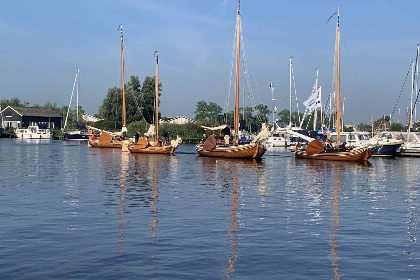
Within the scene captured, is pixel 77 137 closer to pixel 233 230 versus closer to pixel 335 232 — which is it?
pixel 233 230

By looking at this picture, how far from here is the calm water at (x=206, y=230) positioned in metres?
14.3

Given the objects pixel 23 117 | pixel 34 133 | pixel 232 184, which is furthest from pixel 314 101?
pixel 23 117

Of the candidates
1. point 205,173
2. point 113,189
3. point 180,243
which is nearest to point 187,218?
point 180,243

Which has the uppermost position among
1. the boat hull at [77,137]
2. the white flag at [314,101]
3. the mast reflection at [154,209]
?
the white flag at [314,101]

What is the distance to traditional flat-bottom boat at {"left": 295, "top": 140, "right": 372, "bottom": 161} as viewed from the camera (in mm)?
59375

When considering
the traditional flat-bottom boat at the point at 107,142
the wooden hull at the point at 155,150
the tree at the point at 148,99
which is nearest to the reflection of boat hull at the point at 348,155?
the wooden hull at the point at 155,150

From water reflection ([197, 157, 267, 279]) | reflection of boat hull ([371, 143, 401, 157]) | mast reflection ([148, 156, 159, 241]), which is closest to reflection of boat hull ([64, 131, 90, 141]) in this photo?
reflection of boat hull ([371, 143, 401, 157])

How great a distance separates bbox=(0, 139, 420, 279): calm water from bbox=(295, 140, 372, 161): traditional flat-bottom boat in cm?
2380

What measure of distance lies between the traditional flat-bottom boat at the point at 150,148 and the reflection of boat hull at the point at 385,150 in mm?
24083

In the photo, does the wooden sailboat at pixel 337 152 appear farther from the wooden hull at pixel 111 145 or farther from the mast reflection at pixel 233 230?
the wooden hull at pixel 111 145

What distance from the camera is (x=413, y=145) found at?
74.2 meters

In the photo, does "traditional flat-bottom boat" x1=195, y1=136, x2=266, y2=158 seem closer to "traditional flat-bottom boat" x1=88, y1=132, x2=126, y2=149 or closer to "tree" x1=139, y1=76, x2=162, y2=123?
A: "traditional flat-bottom boat" x1=88, y1=132, x2=126, y2=149

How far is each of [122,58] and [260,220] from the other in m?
71.6

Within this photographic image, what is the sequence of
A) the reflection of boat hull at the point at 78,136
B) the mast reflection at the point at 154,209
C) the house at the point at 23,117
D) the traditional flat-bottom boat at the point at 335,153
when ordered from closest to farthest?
the mast reflection at the point at 154,209, the traditional flat-bottom boat at the point at 335,153, the reflection of boat hull at the point at 78,136, the house at the point at 23,117
